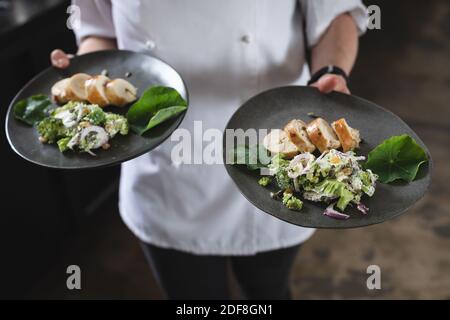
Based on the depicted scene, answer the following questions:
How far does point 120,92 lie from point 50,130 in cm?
18

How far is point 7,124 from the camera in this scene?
44.8 inches

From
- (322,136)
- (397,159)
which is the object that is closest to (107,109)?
(322,136)

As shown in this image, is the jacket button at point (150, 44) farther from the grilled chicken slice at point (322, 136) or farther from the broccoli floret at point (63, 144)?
the grilled chicken slice at point (322, 136)

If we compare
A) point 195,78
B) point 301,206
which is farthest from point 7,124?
point 301,206

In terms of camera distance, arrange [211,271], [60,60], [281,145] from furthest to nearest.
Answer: [211,271] → [60,60] → [281,145]

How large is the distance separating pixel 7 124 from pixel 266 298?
3.08 ft

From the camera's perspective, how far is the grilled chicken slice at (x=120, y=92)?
1.17 meters

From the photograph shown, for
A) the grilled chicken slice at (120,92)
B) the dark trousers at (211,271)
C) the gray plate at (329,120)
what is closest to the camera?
the gray plate at (329,120)

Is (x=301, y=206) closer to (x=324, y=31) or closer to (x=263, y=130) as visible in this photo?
(x=263, y=130)

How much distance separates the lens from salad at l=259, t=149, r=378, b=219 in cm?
95

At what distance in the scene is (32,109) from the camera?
116 cm

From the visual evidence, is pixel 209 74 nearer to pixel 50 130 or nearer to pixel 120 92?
pixel 120 92

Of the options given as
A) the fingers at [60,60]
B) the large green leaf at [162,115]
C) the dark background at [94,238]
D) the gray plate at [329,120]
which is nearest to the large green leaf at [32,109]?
the fingers at [60,60]

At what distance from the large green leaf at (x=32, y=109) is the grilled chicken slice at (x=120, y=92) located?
151 millimetres
